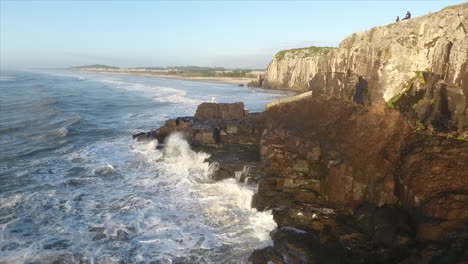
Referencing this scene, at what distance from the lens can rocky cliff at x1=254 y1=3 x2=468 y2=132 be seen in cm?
1734

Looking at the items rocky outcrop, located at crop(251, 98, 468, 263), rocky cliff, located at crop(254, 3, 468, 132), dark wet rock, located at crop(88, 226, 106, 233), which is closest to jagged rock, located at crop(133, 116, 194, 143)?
rocky outcrop, located at crop(251, 98, 468, 263)

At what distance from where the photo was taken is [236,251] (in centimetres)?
1164

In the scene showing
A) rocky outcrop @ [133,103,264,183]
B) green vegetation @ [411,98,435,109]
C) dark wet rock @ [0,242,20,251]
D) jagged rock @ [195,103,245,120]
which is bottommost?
dark wet rock @ [0,242,20,251]

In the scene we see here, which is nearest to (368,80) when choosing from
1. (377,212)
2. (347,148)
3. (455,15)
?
(455,15)

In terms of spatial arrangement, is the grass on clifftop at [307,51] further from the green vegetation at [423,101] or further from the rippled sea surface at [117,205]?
the green vegetation at [423,101]

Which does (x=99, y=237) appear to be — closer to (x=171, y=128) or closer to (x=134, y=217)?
(x=134, y=217)

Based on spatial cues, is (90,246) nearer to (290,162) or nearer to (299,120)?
(290,162)

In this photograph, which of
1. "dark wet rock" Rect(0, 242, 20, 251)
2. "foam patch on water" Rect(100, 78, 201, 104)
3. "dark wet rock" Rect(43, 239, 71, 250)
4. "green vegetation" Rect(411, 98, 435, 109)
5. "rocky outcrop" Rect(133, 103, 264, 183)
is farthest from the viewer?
"foam patch on water" Rect(100, 78, 201, 104)

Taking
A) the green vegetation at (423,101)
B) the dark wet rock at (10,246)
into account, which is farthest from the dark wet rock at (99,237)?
the green vegetation at (423,101)

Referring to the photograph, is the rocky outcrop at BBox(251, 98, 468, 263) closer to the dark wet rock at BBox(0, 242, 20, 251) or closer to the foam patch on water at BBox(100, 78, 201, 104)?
the dark wet rock at BBox(0, 242, 20, 251)

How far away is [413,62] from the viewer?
847 inches

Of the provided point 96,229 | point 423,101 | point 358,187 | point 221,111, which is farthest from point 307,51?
point 96,229

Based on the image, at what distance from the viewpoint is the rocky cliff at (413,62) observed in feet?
56.9

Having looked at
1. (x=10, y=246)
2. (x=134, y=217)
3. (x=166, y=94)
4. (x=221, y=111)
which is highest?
(x=221, y=111)
